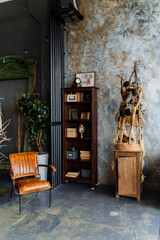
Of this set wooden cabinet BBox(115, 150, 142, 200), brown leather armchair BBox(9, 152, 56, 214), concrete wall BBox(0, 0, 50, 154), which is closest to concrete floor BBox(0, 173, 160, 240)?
wooden cabinet BBox(115, 150, 142, 200)

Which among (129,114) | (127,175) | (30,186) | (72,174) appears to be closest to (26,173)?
(30,186)

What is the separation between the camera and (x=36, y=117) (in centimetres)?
499

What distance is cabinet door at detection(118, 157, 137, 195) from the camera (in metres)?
4.13

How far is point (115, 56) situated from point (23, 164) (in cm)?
315

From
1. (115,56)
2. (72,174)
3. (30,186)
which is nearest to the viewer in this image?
(30,186)

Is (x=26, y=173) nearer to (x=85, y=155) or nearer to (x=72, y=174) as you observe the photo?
(x=72, y=174)

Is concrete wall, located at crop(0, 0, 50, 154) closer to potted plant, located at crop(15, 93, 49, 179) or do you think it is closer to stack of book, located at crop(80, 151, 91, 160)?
potted plant, located at crop(15, 93, 49, 179)

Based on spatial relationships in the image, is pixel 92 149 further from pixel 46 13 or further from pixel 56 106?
pixel 46 13

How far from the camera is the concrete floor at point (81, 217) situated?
2.94 metres

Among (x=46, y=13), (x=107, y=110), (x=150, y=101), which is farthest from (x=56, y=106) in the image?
(x=46, y=13)

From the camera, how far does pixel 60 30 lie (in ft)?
16.7

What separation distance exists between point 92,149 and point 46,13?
3616 millimetres

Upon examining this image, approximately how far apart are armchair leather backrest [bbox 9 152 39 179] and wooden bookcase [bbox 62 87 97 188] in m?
1.03

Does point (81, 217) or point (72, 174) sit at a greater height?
point (72, 174)
